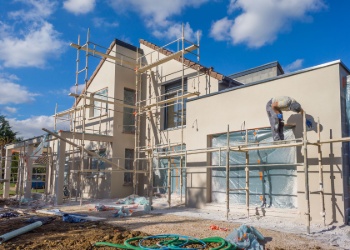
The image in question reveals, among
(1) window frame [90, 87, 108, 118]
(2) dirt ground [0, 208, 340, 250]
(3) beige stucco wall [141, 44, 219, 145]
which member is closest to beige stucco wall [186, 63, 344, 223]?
(2) dirt ground [0, 208, 340, 250]

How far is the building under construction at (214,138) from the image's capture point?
26.8 feet

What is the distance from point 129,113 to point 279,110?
Result: 9212mm

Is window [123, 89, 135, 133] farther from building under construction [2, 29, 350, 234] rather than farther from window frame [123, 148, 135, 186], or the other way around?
window frame [123, 148, 135, 186]

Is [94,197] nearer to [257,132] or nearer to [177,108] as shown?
[177,108]

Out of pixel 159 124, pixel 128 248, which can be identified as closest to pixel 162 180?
pixel 159 124

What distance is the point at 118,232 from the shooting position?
22.5 ft

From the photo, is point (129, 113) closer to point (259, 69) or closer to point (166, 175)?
point (166, 175)

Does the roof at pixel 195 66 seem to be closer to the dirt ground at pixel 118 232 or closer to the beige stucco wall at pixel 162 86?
the beige stucco wall at pixel 162 86

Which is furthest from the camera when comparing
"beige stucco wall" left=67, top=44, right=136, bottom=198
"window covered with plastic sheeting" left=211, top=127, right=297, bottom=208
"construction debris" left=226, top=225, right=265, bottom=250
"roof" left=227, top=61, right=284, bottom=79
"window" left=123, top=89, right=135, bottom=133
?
"window" left=123, top=89, right=135, bottom=133

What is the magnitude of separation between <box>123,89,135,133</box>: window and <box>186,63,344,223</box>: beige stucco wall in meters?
5.64

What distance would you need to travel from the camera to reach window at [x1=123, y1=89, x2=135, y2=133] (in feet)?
52.7

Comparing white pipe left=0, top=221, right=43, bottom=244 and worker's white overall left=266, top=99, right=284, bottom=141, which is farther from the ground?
worker's white overall left=266, top=99, right=284, bottom=141

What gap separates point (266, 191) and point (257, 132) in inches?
69.2

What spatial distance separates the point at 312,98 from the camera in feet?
28.2
